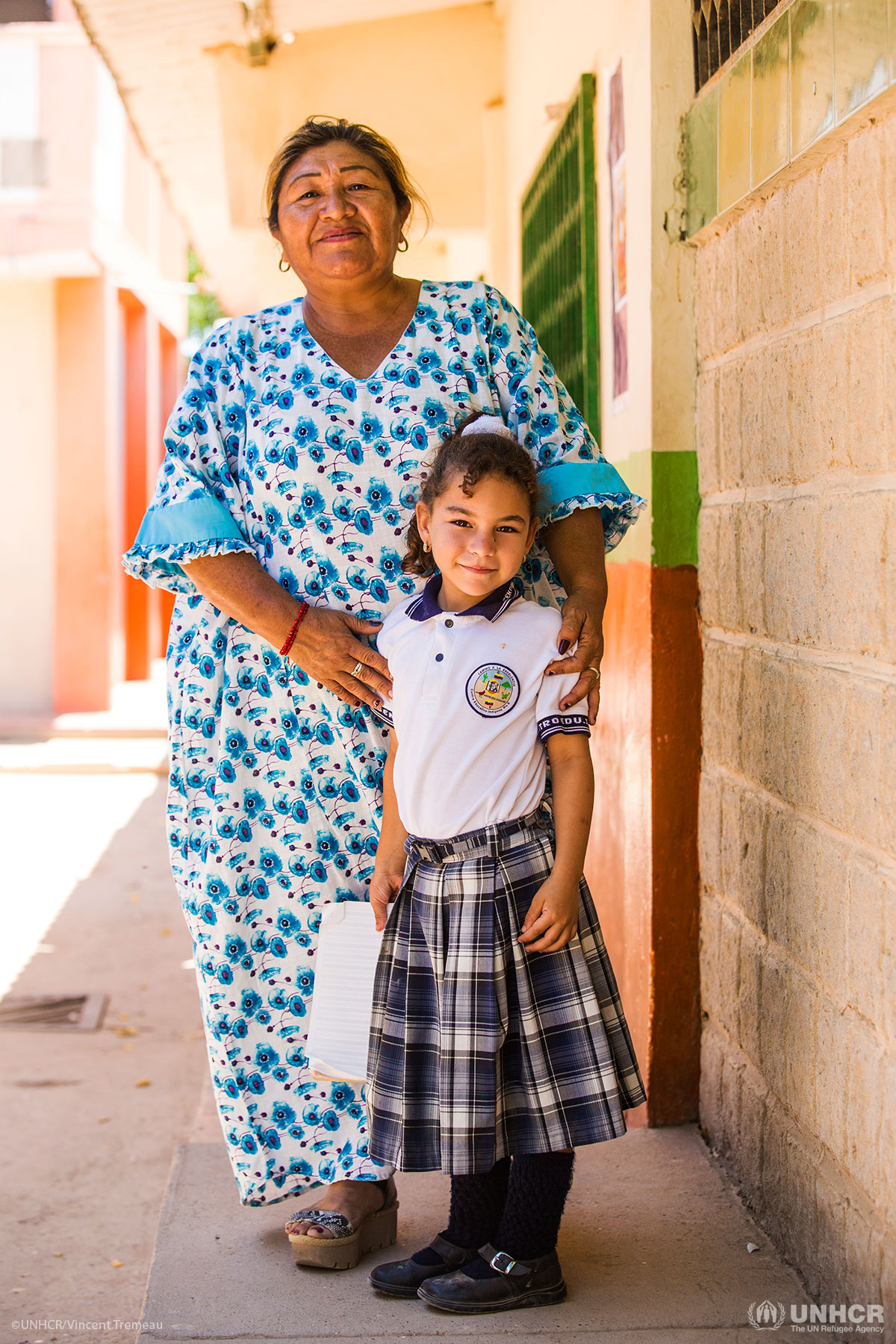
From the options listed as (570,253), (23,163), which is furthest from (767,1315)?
(23,163)

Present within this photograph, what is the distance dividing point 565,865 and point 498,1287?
708 millimetres

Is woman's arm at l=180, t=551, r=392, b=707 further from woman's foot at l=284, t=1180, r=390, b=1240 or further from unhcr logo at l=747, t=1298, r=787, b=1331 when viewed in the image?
unhcr logo at l=747, t=1298, r=787, b=1331

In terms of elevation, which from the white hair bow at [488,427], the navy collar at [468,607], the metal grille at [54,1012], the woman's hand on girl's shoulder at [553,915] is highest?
the white hair bow at [488,427]

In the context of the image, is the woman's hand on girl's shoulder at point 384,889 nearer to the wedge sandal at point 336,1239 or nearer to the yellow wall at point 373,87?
the wedge sandal at point 336,1239

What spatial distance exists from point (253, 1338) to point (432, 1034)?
22.6 inches

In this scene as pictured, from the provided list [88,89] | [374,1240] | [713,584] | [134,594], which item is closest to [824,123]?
[713,584]

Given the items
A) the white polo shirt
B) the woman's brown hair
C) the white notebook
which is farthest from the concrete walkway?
the woman's brown hair

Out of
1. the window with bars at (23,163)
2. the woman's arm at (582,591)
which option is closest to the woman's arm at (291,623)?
the woman's arm at (582,591)

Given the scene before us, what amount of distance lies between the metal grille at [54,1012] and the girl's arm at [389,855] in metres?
2.72

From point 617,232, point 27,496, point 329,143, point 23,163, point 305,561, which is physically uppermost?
point 23,163

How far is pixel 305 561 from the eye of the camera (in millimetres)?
2367

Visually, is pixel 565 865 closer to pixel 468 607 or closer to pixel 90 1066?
pixel 468 607

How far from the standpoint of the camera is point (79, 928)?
5887 millimetres

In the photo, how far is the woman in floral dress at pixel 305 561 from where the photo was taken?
2.33 metres
